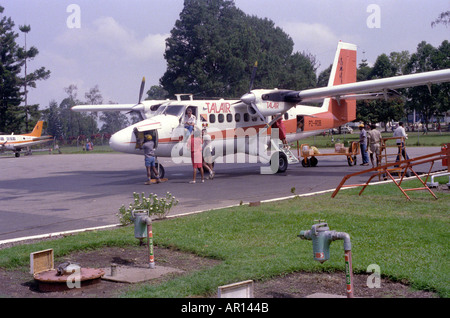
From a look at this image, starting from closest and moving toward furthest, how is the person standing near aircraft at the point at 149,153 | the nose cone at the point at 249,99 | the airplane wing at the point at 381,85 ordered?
the airplane wing at the point at 381,85
the person standing near aircraft at the point at 149,153
the nose cone at the point at 249,99

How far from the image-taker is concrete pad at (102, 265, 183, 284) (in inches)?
259

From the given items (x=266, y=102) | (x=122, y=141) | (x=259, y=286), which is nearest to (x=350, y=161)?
(x=266, y=102)

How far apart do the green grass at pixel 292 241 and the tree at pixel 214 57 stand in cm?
4810

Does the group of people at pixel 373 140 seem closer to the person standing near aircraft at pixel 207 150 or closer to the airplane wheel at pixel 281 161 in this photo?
the airplane wheel at pixel 281 161

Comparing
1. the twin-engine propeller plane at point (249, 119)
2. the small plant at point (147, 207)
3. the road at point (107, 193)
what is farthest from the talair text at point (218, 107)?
the small plant at point (147, 207)

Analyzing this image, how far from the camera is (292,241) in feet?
27.1

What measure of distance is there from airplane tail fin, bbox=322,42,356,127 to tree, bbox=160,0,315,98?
107 ft

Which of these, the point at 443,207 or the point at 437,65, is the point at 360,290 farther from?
the point at 437,65

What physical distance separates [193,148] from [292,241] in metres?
10.9

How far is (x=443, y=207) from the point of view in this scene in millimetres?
10750

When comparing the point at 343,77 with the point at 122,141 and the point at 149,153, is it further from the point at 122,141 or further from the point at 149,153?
the point at 122,141

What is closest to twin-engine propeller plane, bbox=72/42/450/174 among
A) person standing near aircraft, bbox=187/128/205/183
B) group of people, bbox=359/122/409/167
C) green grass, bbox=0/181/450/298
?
person standing near aircraft, bbox=187/128/205/183

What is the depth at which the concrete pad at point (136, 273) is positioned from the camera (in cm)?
659

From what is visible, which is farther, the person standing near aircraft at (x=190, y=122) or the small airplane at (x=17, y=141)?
the small airplane at (x=17, y=141)
